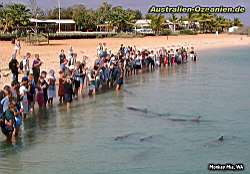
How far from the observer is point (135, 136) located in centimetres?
1413

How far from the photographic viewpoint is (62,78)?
57.3ft

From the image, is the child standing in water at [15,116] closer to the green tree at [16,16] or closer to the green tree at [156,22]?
the green tree at [16,16]

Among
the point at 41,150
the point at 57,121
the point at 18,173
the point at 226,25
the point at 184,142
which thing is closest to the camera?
the point at 18,173

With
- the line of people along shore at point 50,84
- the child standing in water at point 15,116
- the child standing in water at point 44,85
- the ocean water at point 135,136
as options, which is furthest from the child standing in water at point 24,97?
the child standing in water at point 15,116

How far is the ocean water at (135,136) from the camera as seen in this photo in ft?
37.1

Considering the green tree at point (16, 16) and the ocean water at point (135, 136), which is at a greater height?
the green tree at point (16, 16)

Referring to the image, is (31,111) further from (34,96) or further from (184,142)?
(184,142)

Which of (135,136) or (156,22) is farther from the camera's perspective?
(156,22)

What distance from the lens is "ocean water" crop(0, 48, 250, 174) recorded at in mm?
11297

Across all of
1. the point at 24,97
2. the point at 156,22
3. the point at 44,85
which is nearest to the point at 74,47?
the point at 44,85

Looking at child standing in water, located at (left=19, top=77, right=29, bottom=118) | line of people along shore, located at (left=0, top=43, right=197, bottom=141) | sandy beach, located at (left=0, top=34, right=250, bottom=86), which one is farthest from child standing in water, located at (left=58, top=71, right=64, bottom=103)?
sandy beach, located at (left=0, top=34, right=250, bottom=86)

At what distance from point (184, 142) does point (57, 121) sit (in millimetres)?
4460

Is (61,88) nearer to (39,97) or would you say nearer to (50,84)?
(50,84)

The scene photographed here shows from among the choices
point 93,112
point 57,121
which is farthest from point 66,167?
point 93,112
